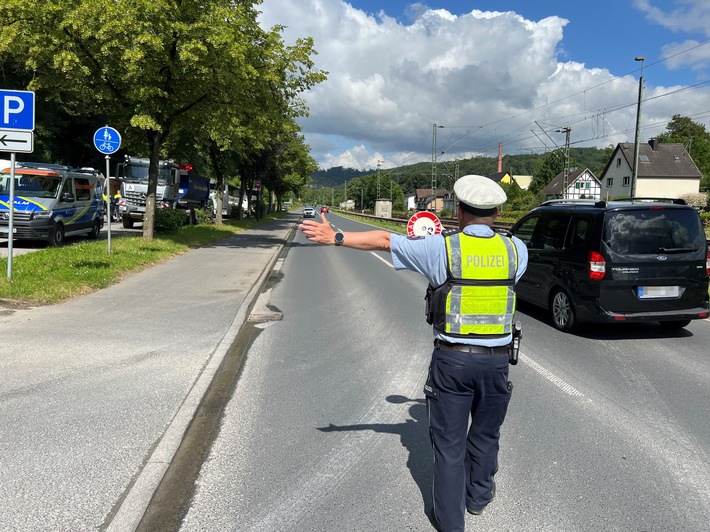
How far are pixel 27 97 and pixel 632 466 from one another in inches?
385

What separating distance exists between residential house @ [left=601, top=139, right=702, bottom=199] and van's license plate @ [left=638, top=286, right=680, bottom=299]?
217ft

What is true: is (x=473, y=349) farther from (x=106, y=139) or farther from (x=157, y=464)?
(x=106, y=139)

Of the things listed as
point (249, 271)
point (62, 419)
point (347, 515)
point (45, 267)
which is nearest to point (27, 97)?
point (45, 267)

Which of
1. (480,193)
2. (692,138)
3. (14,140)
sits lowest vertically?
(480,193)

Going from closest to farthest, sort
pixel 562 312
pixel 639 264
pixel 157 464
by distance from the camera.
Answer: pixel 157 464, pixel 639 264, pixel 562 312

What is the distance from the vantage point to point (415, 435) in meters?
3.97

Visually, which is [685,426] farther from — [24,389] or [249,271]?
[249,271]

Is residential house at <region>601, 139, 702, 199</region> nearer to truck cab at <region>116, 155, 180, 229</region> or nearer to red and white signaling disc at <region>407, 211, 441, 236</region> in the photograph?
truck cab at <region>116, 155, 180, 229</region>

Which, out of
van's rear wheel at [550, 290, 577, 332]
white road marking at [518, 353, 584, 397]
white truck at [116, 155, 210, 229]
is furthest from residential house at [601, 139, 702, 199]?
white road marking at [518, 353, 584, 397]

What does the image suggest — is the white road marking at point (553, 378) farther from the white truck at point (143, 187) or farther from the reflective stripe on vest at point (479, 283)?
the white truck at point (143, 187)

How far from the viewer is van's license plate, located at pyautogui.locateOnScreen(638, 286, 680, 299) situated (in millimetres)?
6871

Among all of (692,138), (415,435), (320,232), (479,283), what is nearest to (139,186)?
(415,435)

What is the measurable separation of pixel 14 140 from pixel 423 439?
27.5 ft

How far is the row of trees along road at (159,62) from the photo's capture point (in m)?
14.0
